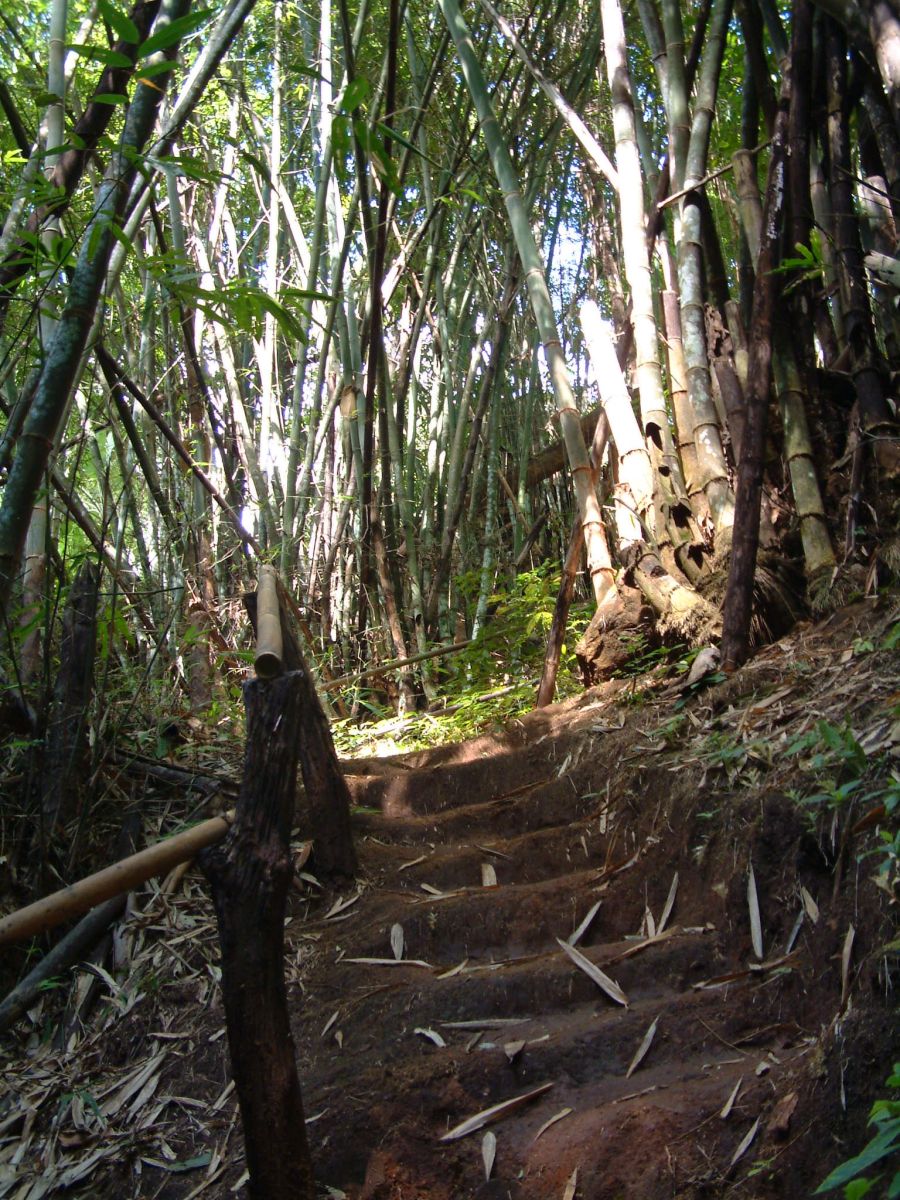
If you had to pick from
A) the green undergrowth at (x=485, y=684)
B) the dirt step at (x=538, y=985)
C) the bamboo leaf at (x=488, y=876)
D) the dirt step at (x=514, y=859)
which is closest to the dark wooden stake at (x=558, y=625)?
the green undergrowth at (x=485, y=684)

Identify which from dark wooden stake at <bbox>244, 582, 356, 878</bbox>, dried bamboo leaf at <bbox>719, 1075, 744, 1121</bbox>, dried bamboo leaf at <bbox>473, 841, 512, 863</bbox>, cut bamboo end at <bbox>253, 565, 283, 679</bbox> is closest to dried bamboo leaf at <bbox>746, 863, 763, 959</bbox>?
dried bamboo leaf at <bbox>719, 1075, 744, 1121</bbox>

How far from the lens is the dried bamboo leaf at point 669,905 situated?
2.15m

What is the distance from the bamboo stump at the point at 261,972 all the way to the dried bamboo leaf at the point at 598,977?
2.24 ft

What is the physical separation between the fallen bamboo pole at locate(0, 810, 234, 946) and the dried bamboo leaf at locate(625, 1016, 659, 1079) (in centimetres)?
84

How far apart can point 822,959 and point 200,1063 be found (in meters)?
1.26

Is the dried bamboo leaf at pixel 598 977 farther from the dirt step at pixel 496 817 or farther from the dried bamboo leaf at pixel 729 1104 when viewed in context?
the dirt step at pixel 496 817

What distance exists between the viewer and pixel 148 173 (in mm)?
1822

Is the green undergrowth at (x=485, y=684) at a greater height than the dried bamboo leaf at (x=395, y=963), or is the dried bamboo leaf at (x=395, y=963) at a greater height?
the green undergrowth at (x=485, y=684)

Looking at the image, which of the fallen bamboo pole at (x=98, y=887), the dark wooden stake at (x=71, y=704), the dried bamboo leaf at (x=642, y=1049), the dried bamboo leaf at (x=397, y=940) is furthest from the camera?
the dark wooden stake at (x=71, y=704)

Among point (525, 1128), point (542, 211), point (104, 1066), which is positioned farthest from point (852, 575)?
point (542, 211)

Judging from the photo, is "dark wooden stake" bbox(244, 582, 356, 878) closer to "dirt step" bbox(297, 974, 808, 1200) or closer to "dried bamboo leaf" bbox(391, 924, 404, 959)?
"dried bamboo leaf" bbox(391, 924, 404, 959)

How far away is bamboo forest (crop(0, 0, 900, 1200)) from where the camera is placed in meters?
1.59

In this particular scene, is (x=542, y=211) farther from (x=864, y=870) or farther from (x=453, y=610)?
(x=864, y=870)

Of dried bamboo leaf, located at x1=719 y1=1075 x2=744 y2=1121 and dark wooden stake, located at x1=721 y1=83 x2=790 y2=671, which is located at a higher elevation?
dark wooden stake, located at x1=721 y1=83 x2=790 y2=671
